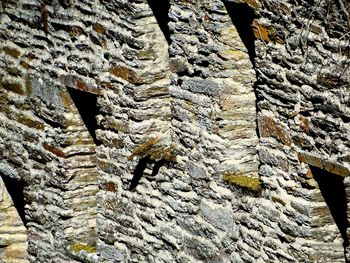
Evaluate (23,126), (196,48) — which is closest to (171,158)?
(196,48)

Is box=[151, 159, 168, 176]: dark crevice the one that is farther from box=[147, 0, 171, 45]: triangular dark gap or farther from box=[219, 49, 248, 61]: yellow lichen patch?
box=[219, 49, 248, 61]: yellow lichen patch

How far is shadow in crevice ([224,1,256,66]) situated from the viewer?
6.12m

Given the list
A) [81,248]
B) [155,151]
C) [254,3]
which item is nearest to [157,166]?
[155,151]

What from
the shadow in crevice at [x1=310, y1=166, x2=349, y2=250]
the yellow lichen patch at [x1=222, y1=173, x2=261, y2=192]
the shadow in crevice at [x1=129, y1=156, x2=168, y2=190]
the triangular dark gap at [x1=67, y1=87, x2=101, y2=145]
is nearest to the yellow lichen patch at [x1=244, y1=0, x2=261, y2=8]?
the shadow in crevice at [x1=310, y1=166, x2=349, y2=250]

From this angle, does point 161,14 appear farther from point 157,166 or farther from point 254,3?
point 157,166

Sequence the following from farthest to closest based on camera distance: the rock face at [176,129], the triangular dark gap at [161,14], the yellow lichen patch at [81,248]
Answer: the yellow lichen patch at [81,248], the triangular dark gap at [161,14], the rock face at [176,129]

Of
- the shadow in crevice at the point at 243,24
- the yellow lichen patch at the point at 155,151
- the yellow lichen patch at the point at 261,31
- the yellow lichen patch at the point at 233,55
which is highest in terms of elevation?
the shadow in crevice at the point at 243,24

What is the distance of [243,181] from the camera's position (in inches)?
252

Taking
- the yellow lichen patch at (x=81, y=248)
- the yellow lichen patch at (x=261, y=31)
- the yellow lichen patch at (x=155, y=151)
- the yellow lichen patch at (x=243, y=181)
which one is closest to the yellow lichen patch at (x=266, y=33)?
the yellow lichen patch at (x=261, y=31)

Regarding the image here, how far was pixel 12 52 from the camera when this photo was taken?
7855 millimetres

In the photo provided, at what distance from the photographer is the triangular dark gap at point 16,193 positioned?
8.20m

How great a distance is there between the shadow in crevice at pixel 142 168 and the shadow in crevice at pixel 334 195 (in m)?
1.27

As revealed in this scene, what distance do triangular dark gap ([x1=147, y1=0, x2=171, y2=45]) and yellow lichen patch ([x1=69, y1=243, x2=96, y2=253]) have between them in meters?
1.88

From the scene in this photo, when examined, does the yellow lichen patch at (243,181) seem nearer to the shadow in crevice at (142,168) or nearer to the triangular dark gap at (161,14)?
the shadow in crevice at (142,168)
